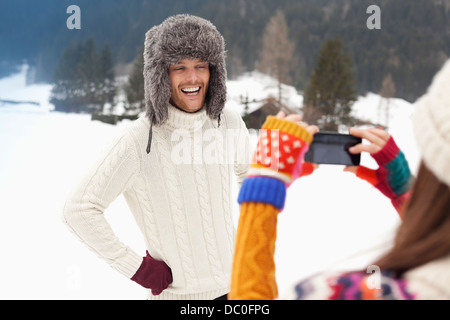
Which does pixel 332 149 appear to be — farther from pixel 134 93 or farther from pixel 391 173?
pixel 134 93

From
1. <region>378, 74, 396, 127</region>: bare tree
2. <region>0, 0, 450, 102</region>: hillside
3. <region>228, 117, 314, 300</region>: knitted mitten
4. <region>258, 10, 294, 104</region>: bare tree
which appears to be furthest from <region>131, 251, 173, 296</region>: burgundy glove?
<region>378, 74, 396, 127</region>: bare tree

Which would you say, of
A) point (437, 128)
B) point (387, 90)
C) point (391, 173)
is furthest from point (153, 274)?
point (387, 90)

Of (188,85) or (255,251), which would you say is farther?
(188,85)

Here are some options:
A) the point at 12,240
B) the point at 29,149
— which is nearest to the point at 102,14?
the point at 29,149

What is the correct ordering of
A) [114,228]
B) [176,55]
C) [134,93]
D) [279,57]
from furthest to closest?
[279,57] → [134,93] → [114,228] → [176,55]

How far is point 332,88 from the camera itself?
64.6 ft

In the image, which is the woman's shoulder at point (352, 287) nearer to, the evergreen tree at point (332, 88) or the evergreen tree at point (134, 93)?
the evergreen tree at point (332, 88)

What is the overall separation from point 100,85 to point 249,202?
24.3 metres

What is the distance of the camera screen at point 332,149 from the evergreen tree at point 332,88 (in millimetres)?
18262

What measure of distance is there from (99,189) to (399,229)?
1.00m

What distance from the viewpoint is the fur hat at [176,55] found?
1.43 meters

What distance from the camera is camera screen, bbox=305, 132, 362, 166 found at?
0.80 metres

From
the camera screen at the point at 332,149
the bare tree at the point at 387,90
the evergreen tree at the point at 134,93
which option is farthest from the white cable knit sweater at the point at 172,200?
the bare tree at the point at 387,90

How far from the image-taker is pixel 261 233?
2.20 ft
